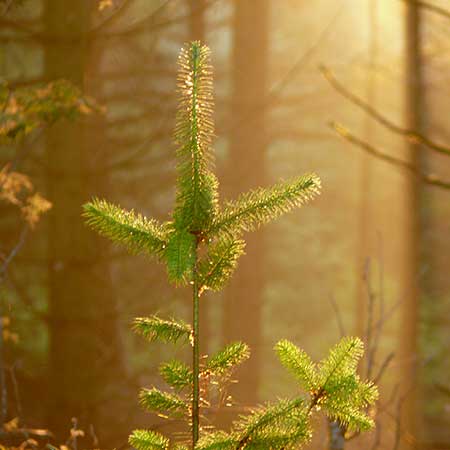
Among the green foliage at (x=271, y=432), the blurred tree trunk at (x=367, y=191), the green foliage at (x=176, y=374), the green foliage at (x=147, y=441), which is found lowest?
the green foliage at (x=147, y=441)

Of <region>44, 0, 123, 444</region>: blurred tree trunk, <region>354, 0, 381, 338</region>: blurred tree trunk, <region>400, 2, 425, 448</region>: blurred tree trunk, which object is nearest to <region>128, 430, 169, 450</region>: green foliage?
<region>44, 0, 123, 444</region>: blurred tree trunk

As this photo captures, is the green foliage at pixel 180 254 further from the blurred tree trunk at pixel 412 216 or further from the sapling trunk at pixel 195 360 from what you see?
the blurred tree trunk at pixel 412 216

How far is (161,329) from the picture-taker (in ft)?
5.50

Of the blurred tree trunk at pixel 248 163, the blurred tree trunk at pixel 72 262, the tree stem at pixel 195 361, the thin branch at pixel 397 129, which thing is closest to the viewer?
the tree stem at pixel 195 361

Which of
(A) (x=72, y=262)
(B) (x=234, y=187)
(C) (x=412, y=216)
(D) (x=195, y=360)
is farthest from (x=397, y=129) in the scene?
(C) (x=412, y=216)

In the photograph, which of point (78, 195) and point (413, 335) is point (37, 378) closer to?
point (78, 195)

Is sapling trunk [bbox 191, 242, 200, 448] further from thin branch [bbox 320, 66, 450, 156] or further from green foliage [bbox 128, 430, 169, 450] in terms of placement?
thin branch [bbox 320, 66, 450, 156]

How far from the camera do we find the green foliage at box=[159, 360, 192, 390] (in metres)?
1.70

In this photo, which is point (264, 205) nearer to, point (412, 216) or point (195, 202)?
point (195, 202)

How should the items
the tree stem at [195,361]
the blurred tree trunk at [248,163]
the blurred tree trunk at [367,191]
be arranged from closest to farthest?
the tree stem at [195,361] < the blurred tree trunk at [248,163] < the blurred tree trunk at [367,191]

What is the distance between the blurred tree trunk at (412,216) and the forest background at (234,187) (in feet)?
0.23

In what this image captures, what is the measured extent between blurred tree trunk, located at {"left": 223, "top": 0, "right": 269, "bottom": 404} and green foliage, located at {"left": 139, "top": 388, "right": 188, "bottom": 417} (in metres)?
10.2

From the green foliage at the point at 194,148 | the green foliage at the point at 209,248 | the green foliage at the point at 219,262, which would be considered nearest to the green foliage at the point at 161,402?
the green foliage at the point at 209,248

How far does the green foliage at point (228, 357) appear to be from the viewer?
67.0 inches
